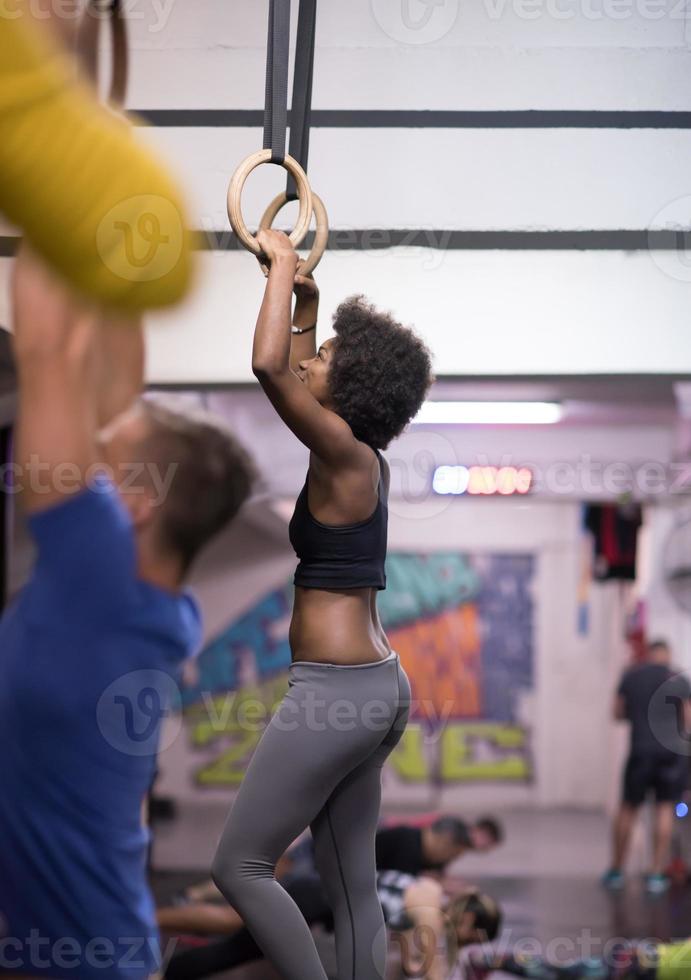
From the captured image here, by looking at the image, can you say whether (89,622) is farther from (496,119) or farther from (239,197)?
(496,119)

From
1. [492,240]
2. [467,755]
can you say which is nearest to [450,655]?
[467,755]

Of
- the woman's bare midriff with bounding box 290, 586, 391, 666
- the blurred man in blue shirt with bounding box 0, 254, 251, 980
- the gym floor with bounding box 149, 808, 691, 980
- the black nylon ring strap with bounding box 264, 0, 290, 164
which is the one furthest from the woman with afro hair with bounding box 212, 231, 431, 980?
the gym floor with bounding box 149, 808, 691, 980

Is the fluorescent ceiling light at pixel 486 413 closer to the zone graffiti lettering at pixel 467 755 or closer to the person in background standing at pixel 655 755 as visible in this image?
the person in background standing at pixel 655 755

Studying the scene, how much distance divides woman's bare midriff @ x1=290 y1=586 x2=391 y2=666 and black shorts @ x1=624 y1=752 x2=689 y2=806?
3661 mm

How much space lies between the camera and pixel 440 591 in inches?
223

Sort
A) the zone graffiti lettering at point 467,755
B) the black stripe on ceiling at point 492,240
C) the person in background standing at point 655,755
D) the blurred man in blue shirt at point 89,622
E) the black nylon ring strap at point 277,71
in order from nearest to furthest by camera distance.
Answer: the blurred man in blue shirt at point 89,622
the black nylon ring strap at point 277,71
the black stripe on ceiling at point 492,240
the person in background standing at point 655,755
the zone graffiti lettering at point 467,755

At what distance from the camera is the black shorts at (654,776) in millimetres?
4832

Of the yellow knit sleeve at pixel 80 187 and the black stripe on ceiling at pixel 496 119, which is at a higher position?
the black stripe on ceiling at pixel 496 119

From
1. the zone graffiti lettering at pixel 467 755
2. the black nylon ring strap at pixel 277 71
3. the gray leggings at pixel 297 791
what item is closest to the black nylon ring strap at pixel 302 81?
the black nylon ring strap at pixel 277 71

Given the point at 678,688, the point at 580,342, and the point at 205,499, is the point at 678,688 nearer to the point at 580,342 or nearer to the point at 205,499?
the point at 580,342

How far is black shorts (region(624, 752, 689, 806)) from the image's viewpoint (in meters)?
4.83

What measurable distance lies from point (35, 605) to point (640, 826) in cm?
483

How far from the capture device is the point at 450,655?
5.64m

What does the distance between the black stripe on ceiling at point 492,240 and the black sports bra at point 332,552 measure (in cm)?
111
